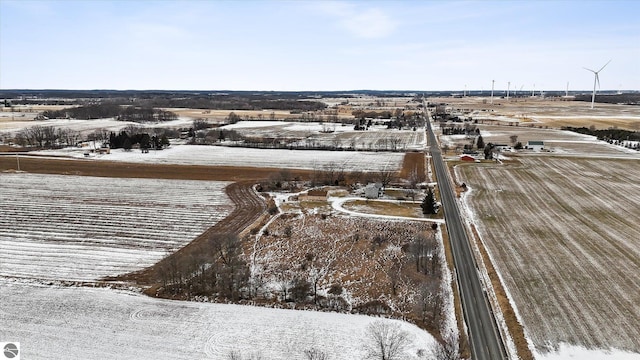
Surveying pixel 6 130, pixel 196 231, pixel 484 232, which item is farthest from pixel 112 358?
pixel 6 130

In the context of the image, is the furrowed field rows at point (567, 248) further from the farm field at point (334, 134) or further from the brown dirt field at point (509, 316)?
the farm field at point (334, 134)

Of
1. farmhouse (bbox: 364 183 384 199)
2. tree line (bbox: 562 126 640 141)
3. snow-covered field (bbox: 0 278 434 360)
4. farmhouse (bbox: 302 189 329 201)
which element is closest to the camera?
snow-covered field (bbox: 0 278 434 360)

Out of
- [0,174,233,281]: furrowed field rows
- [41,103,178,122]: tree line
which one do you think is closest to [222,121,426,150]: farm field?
[41,103,178,122]: tree line

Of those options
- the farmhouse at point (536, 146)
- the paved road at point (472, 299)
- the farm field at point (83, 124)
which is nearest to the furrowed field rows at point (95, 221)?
the paved road at point (472, 299)

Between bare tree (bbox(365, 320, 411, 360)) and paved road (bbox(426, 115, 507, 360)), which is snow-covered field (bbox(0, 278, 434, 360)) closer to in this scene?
bare tree (bbox(365, 320, 411, 360))

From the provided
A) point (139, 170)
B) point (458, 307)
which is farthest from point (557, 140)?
point (139, 170)
